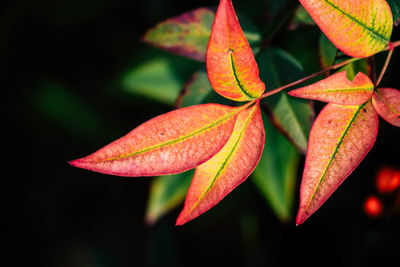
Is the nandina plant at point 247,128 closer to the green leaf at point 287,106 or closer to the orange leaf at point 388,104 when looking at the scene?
the orange leaf at point 388,104

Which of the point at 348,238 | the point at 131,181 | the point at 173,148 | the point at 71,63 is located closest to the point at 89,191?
the point at 131,181

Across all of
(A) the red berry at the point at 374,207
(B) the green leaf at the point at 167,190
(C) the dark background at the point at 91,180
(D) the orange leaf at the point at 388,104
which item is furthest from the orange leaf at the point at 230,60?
(C) the dark background at the point at 91,180

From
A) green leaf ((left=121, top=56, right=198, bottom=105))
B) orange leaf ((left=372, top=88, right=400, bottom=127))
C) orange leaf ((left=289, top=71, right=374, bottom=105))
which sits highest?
orange leaf ((left=289, top=71, right=374, bottom=105))

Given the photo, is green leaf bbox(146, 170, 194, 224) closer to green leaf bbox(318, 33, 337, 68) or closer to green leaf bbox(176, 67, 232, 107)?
green leaf bbox(176, 67, 232, 107)

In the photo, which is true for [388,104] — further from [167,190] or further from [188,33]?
[167,190]

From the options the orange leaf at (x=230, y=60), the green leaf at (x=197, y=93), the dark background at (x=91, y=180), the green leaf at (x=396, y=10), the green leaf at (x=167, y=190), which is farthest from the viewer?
the dark background at (x=91, y=180)

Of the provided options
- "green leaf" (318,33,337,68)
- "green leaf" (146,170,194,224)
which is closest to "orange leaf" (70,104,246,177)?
"green leaf" (318,33,337,68)
